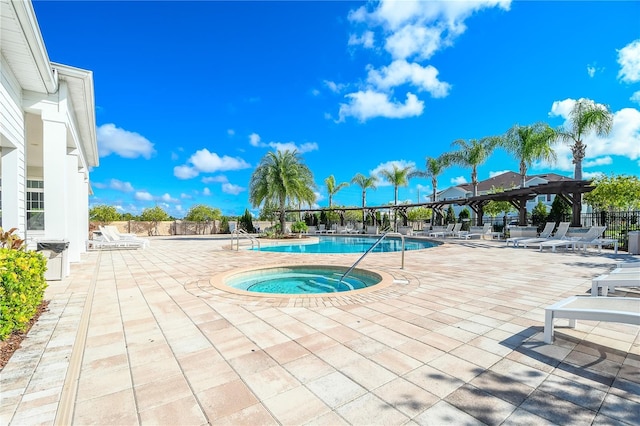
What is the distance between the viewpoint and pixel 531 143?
19328 millimetres

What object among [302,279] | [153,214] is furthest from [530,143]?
[153,214]

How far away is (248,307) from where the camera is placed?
169 inches

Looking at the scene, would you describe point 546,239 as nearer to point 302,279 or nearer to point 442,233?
point 442,233

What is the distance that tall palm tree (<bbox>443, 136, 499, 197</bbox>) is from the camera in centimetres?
2380

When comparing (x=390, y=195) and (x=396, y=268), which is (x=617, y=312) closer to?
(x=396, y=268)

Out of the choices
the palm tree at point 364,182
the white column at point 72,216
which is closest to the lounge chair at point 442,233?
the palm tree at point 364,182

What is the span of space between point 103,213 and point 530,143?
3912cm

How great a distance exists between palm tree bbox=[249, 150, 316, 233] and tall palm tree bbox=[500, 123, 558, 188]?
581 inches

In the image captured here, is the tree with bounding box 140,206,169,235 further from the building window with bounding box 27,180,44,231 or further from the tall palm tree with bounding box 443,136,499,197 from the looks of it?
the tall palm tree with bounding box 443,136,499,197

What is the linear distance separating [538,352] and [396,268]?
15.8 feet

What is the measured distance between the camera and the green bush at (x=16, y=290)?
276cm

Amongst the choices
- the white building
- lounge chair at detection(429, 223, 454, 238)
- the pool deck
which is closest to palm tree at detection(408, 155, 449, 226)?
lounge chair at detection(429, 223, 454, 238)

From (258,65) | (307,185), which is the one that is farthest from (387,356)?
(258,65)

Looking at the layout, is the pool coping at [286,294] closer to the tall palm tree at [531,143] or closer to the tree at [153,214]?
the tall palm tree at [531,143]
